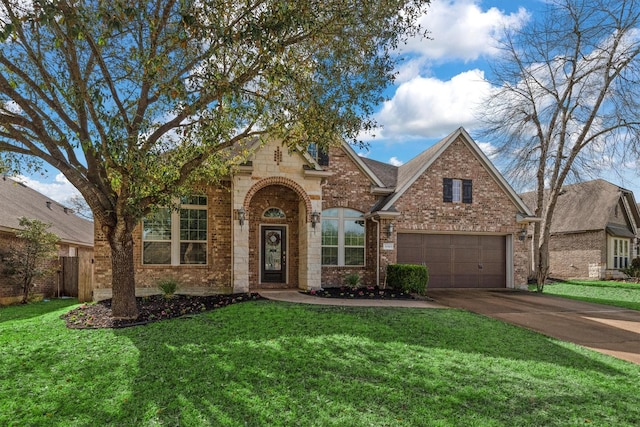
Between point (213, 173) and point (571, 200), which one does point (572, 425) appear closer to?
point (213, 173)

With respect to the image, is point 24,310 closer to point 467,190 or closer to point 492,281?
point 467,190

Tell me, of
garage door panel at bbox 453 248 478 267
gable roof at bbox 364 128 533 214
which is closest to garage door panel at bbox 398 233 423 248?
garage door panel at bbox 453 248 478 267

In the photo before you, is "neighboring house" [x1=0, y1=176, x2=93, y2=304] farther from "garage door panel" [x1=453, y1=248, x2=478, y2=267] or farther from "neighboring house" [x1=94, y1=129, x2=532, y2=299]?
"garage door panel" [x1=453, y1=248, x2=478, y2=267]

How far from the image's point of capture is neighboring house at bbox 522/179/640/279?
24.4 metres

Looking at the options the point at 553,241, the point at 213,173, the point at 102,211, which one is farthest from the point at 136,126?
the point at 553,241

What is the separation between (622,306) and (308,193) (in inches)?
416

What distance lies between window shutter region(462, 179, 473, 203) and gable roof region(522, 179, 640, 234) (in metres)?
13.3

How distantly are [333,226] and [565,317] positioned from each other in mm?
7530

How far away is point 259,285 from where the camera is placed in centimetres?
1460

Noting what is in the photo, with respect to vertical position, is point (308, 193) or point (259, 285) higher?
point (308, 193)

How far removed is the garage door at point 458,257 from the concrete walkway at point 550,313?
3.51ft

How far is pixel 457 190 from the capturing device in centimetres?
1603

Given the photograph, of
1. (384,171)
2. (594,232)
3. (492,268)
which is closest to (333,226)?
(384,171)

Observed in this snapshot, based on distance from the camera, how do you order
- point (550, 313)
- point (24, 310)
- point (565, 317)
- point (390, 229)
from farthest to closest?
point (390, 229) < point (24, 310) < point (550, 313) < point (565, 317)
